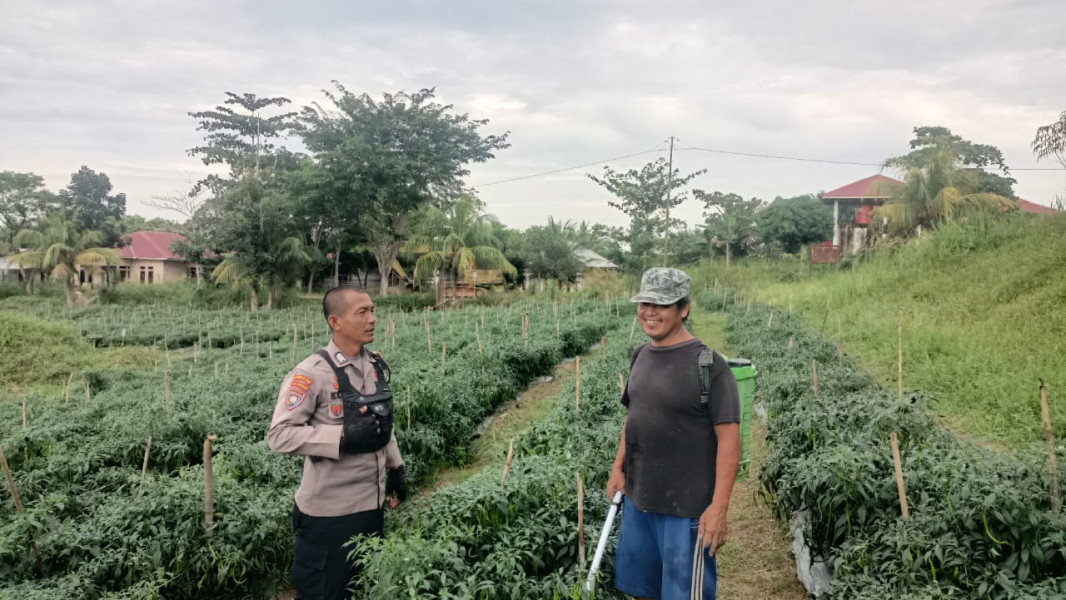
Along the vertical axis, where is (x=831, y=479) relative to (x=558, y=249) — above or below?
below

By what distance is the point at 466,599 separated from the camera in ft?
9.12

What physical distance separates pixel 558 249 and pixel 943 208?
19003mm

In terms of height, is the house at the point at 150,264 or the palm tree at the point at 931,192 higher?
the palm tree at the point at 931,192

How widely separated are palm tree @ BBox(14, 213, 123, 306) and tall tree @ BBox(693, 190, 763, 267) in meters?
31.6

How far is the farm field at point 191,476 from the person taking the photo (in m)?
3.71

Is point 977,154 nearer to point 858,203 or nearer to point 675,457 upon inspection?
point 858,203

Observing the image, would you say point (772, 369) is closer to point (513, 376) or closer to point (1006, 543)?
point (513, 376)

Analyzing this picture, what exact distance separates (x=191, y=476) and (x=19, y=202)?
4487 centimetres

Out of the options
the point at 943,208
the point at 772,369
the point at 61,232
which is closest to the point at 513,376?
the point at 772,369

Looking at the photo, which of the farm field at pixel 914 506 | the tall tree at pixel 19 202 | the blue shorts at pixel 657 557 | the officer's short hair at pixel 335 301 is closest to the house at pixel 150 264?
the tall tree at pixel 19 202

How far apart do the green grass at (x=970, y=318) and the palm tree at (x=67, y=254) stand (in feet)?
101

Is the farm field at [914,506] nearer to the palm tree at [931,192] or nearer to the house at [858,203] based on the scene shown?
the palm tree at [931,192]

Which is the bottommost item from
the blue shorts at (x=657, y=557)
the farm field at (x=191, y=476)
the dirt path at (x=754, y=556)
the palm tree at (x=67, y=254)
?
the dirt path at (x=754, y=556)

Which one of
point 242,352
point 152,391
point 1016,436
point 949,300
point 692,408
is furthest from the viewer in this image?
point 242,352
